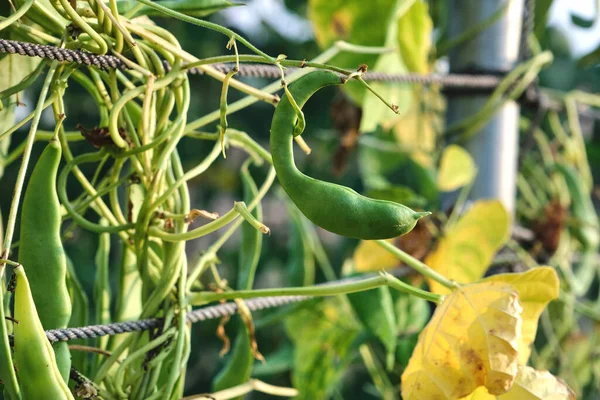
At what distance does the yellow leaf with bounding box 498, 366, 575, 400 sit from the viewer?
0.43 metres

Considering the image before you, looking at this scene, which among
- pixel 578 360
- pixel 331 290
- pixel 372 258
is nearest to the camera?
pixel 331 290

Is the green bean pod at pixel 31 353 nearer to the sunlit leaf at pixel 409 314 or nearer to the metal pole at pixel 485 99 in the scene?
the sunlit leaf at pixel 409 314

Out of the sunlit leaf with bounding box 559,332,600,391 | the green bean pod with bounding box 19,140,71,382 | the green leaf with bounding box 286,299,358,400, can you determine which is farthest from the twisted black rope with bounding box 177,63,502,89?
the sunlit leaf with bounding box 559,332,600,391

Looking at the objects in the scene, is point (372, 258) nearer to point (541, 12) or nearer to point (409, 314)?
point (409, 314)

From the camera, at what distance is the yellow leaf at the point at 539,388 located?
435 millimetres

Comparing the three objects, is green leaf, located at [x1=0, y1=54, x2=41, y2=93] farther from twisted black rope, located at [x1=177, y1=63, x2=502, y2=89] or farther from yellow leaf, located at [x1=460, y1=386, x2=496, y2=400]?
yellow leaf, located at [x1=460, y1=386, x2=496, y2=400]

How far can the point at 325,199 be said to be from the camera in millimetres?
329

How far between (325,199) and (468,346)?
6.6 inches

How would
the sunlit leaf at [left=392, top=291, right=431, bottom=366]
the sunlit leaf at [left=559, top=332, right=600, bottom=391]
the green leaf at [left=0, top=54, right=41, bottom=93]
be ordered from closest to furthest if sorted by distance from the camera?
the green leaf at [left=0, top=54, right=41, bottom=93], the sunlit leaf at [left=392, top=291, right=431, bottom=366], the sunlit leaf at [left=559, top=332, right=600, bottom=391]

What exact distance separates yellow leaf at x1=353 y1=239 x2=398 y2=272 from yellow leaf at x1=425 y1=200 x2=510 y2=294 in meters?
0.05

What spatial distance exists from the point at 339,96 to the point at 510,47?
19 cm

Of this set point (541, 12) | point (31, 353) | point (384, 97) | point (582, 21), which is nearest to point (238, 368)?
point (31, 353)

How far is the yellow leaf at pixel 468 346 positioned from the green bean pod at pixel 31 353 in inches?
8.7

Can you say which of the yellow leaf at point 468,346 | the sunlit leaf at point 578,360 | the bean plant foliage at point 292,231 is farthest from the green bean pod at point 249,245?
the sunlit leaf at point 578,360
